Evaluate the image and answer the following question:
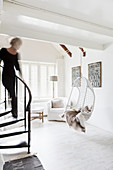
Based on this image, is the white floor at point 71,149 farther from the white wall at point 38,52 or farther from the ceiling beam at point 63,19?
the white wall at point 38,52

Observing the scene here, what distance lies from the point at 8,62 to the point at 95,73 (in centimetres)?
296

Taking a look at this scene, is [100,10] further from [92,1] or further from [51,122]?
[51,122]

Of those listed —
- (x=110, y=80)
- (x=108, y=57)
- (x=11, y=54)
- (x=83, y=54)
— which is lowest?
(x=110, y=80)

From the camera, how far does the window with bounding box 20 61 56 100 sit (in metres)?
5.69

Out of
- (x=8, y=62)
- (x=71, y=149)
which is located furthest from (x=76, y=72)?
(x=8, y=62)

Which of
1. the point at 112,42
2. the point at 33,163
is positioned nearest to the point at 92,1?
the point at 112,42

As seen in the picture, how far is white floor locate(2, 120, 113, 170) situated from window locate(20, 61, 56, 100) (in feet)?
7.26

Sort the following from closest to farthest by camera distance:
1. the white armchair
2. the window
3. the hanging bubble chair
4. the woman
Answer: the woman, the hanging bubble chair, the white armchair, the window

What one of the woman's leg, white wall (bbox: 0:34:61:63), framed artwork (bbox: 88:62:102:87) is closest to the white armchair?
framed artwork (bbox: 88:62:102:87)

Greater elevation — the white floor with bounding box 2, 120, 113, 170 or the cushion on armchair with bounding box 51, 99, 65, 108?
the cushion on armchair with bounding box 51, 99, 65, 108

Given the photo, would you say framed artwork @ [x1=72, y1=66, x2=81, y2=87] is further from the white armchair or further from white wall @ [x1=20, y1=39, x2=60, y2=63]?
white wall @ [x1=20, y1=39, x2=60, y2=63]

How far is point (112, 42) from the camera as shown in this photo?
3.65m

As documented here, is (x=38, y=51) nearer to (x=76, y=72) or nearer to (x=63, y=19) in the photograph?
(x=76, y=72)

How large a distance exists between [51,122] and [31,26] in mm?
3264
